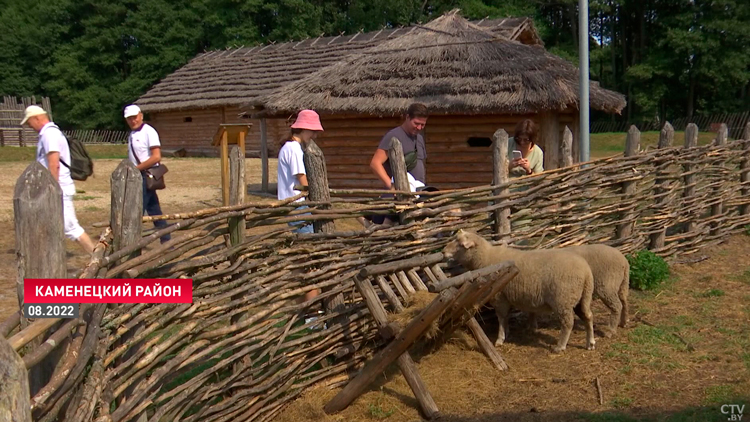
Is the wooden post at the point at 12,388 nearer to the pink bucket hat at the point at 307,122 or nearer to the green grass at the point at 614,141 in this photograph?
the pink bucket hat at the point at 307,122

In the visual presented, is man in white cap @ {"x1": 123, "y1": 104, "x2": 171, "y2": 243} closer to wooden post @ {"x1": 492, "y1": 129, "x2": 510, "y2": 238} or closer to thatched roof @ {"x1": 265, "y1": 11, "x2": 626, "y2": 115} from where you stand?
wooden post @ {"x1": 492, "y1": 129, "x2": 510, "y2": 238}

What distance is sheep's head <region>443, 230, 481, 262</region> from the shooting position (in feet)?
16.3

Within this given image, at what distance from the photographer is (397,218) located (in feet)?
16.9

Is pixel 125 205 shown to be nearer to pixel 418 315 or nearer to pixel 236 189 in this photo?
pixel 236 189

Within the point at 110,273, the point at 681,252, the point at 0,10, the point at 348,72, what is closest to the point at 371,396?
the point at 110,273

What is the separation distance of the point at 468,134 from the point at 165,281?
10044 mm

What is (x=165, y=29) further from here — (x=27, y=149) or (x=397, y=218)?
(x=397, y=218)

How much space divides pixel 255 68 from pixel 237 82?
0.86 meters

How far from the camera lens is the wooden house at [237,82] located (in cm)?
2338

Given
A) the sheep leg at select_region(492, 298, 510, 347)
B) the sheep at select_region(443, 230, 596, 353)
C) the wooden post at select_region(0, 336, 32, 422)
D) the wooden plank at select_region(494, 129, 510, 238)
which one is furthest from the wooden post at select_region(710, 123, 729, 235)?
the wooden post at select_region(0, 336, 32, 422)

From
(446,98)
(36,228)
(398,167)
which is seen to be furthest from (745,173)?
(36,228)

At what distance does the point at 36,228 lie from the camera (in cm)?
261

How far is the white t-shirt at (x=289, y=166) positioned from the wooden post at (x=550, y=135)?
308 inches

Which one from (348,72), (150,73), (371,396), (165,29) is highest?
(165,29)
